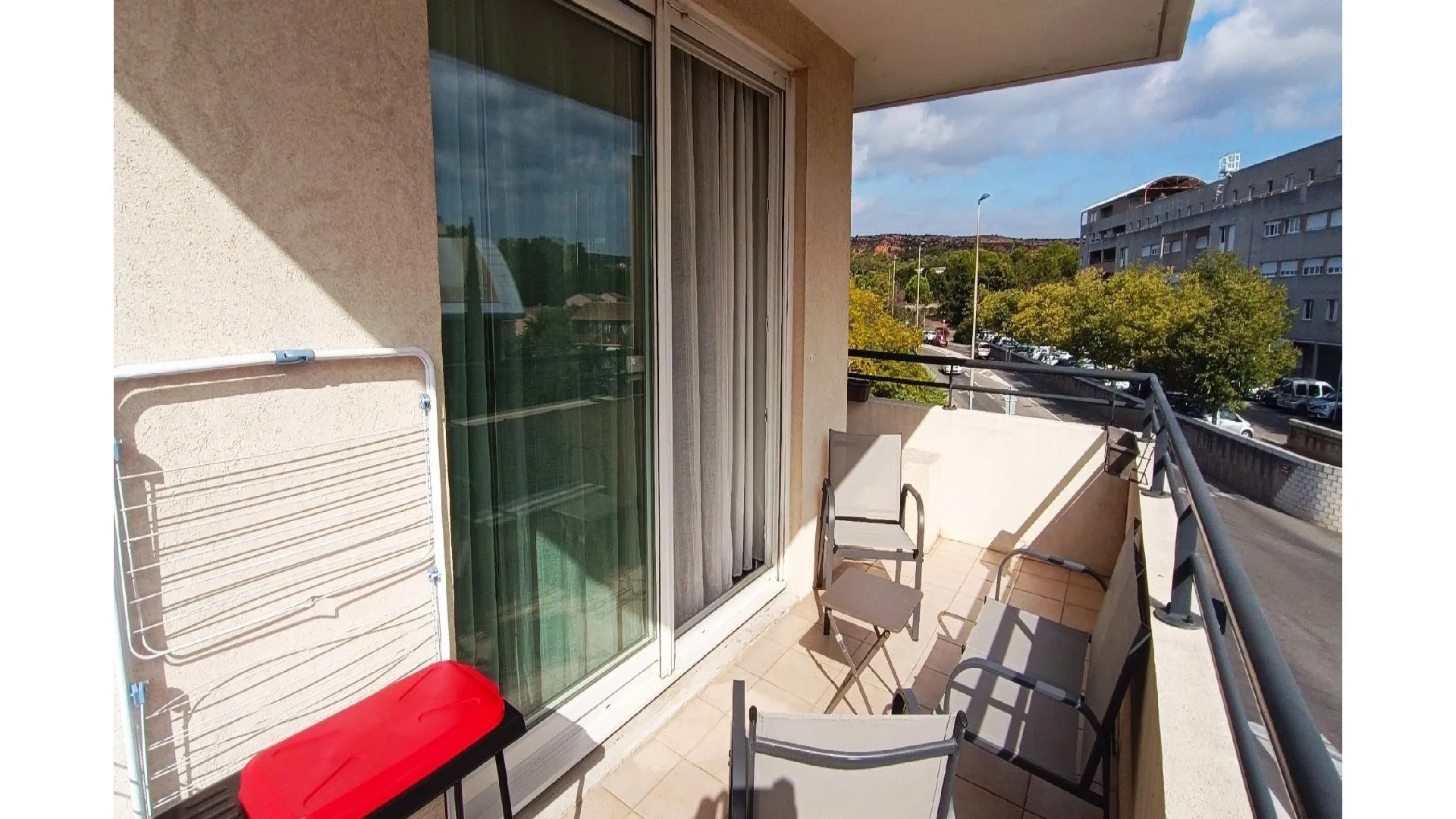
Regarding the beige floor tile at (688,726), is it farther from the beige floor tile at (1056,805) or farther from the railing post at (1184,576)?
the railing post at (1184,576)

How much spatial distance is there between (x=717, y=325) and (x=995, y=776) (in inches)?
74.0

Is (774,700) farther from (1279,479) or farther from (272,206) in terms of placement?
(1279,479)

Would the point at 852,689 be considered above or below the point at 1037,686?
below

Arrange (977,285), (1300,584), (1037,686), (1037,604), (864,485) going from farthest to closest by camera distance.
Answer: (977,285), (1300,584), (864,485), (1037,604), (1037,686)

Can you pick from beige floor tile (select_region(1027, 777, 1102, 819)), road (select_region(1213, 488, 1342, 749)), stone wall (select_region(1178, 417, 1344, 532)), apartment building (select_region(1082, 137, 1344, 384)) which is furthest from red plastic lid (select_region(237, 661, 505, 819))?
apartment building (select_region(1082, 137, 1344, 384))

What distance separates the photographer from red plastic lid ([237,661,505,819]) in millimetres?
1001

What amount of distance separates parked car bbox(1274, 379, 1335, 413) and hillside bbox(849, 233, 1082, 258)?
82.7ft

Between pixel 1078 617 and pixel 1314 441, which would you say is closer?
pixel 1078 617

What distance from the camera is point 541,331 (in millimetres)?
1732

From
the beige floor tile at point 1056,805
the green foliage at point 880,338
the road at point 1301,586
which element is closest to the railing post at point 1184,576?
the beige floor tile at point 1056,805

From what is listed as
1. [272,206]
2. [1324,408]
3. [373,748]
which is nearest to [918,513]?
[373,748]

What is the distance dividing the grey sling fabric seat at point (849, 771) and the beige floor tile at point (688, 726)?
97 cm

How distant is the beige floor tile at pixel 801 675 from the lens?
2387mm

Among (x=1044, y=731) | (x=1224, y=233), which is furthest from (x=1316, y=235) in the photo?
(x=1044, y=731)
